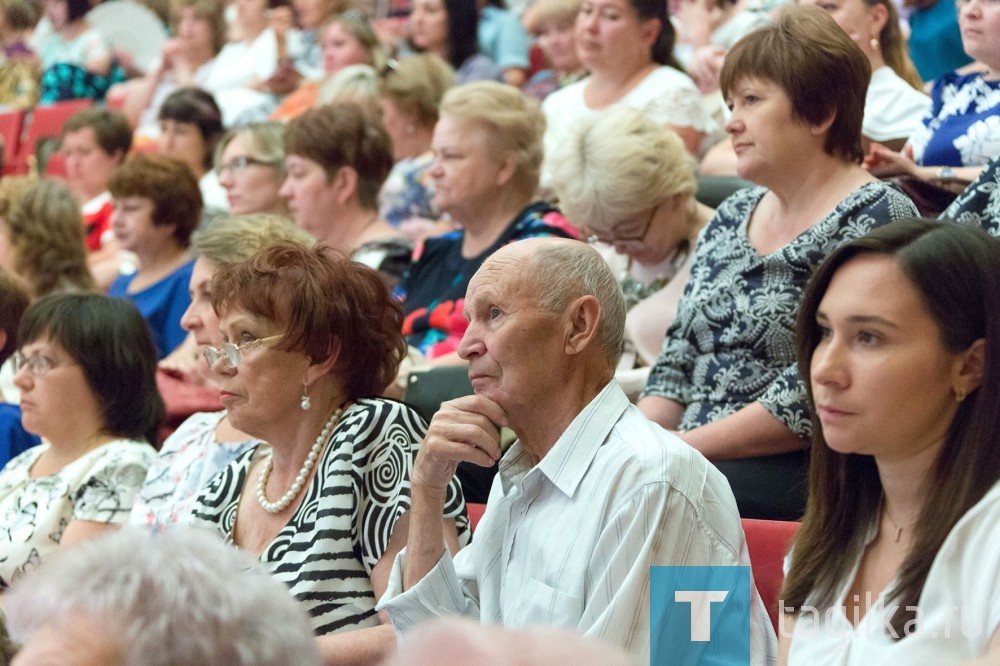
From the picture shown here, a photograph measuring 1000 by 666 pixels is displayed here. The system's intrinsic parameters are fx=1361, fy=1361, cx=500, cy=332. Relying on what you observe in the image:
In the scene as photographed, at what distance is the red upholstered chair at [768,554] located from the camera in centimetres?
225

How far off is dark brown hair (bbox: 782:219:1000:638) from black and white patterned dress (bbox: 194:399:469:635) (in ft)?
2.60

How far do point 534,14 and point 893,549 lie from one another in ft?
15.8

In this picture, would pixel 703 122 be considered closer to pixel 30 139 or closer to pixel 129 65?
pixel 30 139

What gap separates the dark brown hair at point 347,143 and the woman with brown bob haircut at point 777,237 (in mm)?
1803

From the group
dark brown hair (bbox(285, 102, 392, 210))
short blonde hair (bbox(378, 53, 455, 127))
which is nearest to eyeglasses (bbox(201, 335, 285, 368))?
dark brown hair (bbox(285, 102, 392, 210))

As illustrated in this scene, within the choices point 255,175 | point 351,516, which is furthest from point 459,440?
point 255,175

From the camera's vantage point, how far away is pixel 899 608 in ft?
5.67

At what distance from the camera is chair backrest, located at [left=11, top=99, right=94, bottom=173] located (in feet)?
24.7

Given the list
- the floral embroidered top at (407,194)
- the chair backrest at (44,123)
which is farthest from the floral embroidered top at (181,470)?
the chair backrest at (44,123)

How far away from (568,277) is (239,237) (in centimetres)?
142

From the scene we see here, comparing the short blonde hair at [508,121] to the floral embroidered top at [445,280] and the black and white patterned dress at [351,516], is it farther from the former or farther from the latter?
the black and white patterned dress at [351,516]

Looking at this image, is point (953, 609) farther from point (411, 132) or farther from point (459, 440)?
point (411, 132)

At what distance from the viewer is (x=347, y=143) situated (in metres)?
4.54

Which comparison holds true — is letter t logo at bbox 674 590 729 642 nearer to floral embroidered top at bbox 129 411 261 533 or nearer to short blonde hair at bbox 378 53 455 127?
floral embroidered top at bbox 129 411 261 533
